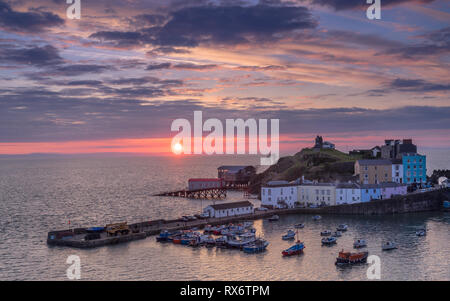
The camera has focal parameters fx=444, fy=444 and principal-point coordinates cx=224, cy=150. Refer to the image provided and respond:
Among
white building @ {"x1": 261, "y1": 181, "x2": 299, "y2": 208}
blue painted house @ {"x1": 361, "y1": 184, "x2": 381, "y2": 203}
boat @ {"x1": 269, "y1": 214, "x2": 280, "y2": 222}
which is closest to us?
boat @ {"x1": 269, "y1": 214, "x2": 280, "y2": 222}

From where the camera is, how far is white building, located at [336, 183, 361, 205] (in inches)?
3250

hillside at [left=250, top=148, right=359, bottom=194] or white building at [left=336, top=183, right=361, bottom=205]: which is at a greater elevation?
hillside at [left=250, top=148, right=359, bottom=194]

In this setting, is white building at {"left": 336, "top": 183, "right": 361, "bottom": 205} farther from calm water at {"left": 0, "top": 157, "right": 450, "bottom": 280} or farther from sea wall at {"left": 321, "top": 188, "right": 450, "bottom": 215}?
calm water at {"left": 0, "top": 157, "right": 450, "bottom": 280}

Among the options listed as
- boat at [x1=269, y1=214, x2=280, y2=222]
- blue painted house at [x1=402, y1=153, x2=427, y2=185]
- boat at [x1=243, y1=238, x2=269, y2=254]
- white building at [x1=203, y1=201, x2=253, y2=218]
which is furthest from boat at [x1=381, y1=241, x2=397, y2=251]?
blue painted house at [x1=402, y1=153, x2=427, y2=185]

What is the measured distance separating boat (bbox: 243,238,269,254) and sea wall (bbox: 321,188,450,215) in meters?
31.8

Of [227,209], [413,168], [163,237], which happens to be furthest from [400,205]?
[163,237]

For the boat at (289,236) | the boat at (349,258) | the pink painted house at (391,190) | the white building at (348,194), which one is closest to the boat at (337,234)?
the boat at (289,236)

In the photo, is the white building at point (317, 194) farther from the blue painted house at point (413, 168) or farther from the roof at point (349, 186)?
the blue painted house at point (413, 168)

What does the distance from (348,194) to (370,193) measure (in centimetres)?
A: 446

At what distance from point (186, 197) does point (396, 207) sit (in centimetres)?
5521

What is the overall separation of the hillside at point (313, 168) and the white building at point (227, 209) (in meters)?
30.5

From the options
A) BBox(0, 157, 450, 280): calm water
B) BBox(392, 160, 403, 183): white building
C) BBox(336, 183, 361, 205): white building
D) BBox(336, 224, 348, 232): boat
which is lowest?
BBox(0, 157, 450, 280): calm water
